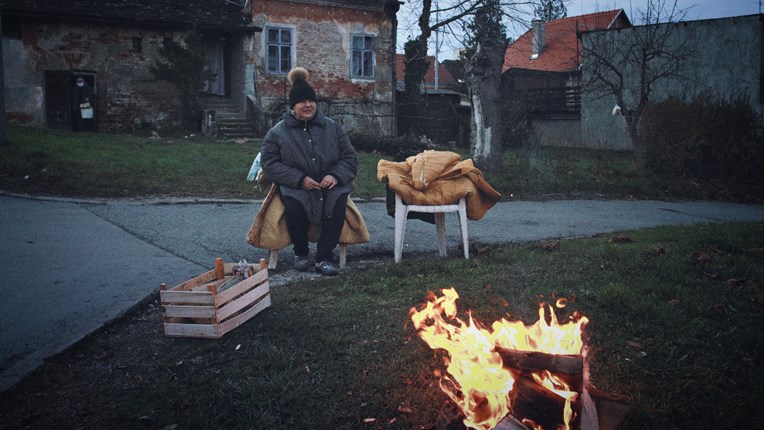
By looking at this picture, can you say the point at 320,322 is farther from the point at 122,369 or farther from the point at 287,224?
the point at 287,224

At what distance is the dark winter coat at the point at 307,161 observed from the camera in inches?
227

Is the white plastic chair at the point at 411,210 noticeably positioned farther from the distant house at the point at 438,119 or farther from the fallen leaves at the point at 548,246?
the distant house at the point at 438,119

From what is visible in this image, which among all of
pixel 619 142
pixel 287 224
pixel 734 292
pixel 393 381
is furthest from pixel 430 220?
pixel 619 142

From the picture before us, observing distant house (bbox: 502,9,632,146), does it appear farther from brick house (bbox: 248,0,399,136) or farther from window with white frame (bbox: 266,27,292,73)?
window with white frame (bbox: 266,27,292,73)

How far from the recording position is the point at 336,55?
24984mm

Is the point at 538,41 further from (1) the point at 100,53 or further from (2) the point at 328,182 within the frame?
(2) the point at 328,182

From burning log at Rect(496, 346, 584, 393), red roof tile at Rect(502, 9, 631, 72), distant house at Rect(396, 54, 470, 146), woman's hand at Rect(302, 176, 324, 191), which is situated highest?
red roof tile at Rect(502, 9, 631, 72)

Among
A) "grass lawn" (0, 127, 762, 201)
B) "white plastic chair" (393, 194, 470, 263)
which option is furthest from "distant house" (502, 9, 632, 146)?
"white plastic chair" (393, 194, 470, 263)

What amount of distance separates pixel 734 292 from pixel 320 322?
314 centimetres

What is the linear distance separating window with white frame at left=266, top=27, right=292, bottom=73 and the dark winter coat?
62.2 ft

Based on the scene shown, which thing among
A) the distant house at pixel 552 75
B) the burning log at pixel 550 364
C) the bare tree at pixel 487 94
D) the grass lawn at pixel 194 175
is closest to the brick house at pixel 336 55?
the distant house at pixel 552 75

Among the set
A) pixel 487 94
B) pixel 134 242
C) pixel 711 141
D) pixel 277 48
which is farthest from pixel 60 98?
pixel 711 141

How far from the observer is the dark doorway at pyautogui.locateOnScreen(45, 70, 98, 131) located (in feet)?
69.7

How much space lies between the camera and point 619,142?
87.1 feet
